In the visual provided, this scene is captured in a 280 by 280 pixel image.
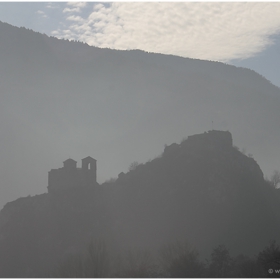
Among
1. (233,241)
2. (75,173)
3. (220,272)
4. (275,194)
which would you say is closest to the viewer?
(220,272)

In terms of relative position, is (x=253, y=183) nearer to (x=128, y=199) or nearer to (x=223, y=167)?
(x=223, y=167)

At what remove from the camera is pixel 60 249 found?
229 feet

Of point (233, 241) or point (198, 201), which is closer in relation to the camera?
point (233, 241)

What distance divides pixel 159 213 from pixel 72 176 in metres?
17.0

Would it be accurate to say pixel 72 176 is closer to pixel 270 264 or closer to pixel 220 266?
pixel 220 266

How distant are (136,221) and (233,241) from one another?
17269 mm

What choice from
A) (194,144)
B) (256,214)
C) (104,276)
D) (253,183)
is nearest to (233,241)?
(256,214)

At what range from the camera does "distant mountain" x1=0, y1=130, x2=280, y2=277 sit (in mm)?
69000

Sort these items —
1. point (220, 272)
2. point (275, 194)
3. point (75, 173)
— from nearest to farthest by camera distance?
1. point (220, 272)
2. point (75, 173)
3. point (275, 194)

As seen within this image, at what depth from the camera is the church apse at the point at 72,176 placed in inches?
2857

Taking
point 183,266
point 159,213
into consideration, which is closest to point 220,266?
point 183,266

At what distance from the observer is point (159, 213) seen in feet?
244

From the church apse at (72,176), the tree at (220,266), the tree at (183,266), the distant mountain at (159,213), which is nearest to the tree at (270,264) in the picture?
the tree at (220,266)

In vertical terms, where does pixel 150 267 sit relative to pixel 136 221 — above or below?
below
